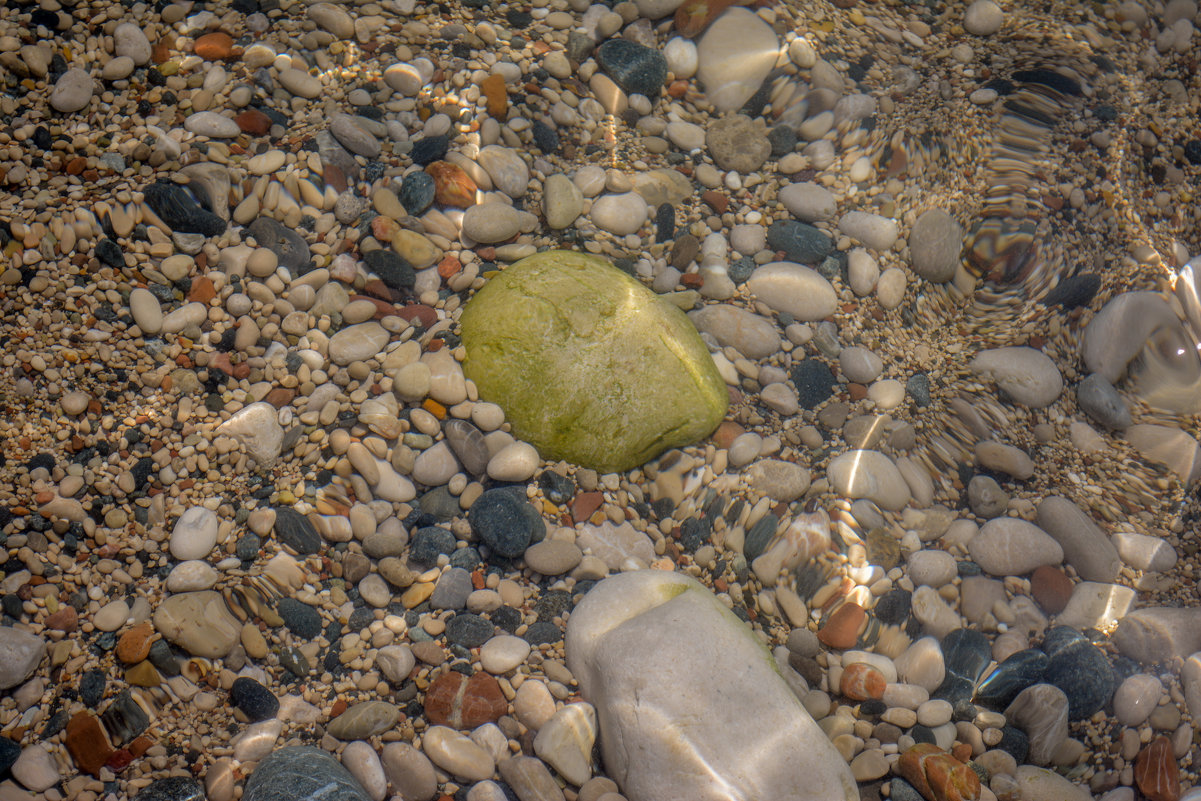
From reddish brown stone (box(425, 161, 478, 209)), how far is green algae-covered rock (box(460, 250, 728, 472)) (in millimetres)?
623

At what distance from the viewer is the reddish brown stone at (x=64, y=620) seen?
2402mm

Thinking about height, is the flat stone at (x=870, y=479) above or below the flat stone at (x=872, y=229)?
below

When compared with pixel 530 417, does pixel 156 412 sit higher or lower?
lower

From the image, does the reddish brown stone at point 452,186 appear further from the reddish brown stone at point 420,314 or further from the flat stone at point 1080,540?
the flat stone at point 1080,540

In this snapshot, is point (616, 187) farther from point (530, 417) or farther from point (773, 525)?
point (773, 525)

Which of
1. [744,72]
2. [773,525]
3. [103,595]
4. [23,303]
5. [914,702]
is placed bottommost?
[103,595]

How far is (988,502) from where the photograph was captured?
2914mm

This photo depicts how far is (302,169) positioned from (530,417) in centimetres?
164

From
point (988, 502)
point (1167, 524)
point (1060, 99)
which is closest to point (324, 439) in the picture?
point (988, 502)

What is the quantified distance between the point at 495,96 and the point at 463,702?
2.83m

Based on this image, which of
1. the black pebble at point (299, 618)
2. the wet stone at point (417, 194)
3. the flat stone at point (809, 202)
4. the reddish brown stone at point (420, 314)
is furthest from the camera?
the flat stone at point (809, 202)

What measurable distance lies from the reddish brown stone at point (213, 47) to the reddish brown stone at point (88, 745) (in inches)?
118

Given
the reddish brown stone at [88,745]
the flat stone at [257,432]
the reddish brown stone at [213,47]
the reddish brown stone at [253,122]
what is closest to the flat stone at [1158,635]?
the flat stone at [257,432]

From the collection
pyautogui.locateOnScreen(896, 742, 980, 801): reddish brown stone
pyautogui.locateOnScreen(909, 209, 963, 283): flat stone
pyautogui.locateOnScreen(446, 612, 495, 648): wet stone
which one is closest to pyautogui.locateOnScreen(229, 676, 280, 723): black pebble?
pyautogui.locateOnScreen(446, 612, 495, 648): wet stone
